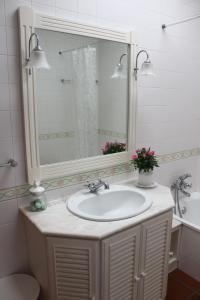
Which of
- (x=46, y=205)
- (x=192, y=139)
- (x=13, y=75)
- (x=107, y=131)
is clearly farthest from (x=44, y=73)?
(x=192, y=139)

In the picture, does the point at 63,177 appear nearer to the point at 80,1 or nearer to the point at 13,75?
the point at 13,75

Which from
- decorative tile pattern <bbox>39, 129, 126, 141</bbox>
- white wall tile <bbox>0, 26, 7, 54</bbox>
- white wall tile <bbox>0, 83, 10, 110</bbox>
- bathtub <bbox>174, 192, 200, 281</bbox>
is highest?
white wall tile <bbox>0, 26, 7, 54</bbox>

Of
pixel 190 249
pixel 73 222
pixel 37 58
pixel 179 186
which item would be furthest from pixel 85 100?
pixel 190 249

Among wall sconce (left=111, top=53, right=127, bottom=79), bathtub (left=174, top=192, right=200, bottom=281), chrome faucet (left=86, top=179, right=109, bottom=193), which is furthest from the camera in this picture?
bathtub (left=174, top=192, right=200, bottom=281)

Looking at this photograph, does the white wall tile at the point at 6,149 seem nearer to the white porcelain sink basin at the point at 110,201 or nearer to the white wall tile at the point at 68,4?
the white porcelain sink basin at the point at 110,201

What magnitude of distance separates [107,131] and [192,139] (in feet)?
3.83

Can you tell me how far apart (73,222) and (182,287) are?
128cm

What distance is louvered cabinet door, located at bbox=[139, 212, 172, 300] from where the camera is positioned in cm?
158

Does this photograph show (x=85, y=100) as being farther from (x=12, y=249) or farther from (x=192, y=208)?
(x=192, y=208)

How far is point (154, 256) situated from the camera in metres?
1.66

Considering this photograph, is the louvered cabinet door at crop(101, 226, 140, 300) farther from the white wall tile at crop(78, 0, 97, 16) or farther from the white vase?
the white wall tile at crop(78, 0, 97, 16)

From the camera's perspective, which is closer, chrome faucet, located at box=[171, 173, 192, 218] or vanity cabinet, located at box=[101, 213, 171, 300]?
vanity cabinet, located at box=[101, 213, 171, 300]

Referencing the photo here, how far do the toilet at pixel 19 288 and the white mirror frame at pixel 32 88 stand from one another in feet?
2.10

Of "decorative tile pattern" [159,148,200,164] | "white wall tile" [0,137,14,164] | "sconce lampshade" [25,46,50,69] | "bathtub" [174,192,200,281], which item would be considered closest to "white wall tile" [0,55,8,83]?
"sconce lampshade" [25,46,50,69]
